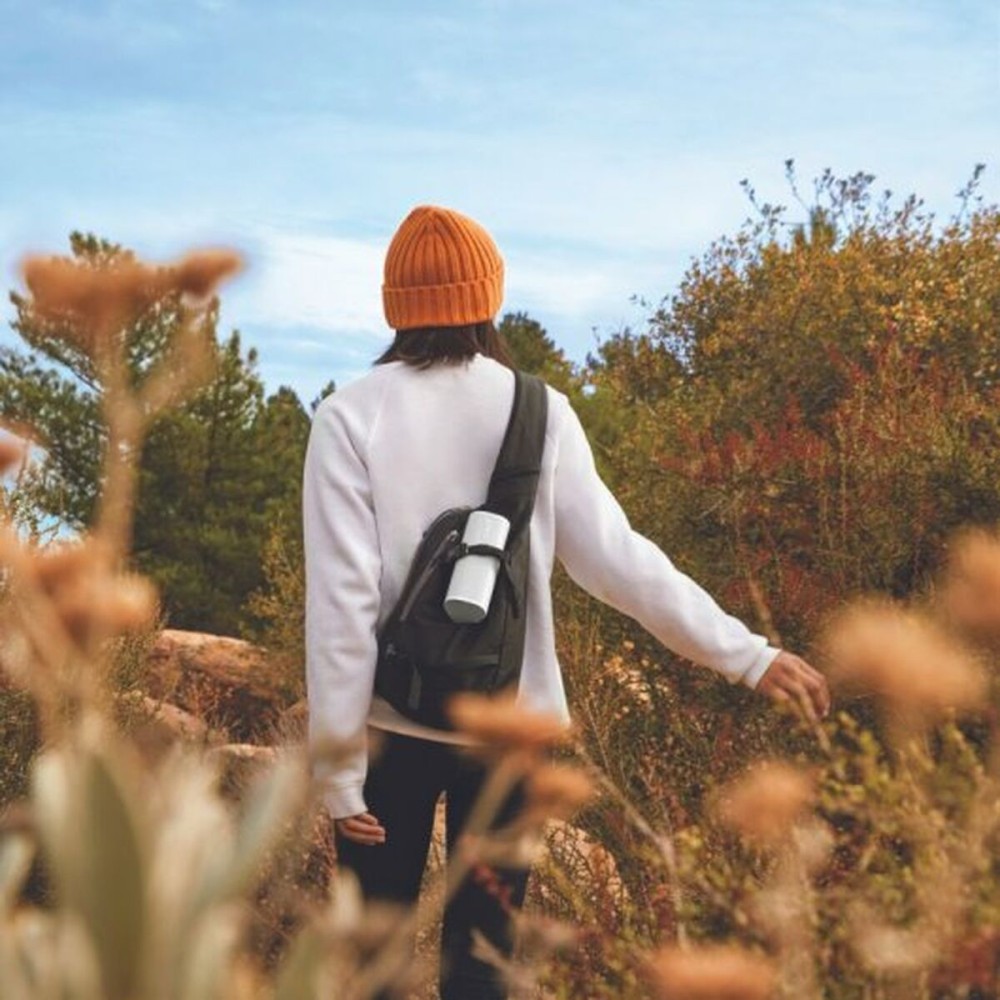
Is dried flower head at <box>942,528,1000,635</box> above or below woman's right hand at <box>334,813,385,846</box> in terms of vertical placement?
above

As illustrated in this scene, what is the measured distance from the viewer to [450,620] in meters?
3.55

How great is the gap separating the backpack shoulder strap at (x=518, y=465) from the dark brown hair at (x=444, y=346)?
Result: 205mm

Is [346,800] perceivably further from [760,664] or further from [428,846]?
[760,664]

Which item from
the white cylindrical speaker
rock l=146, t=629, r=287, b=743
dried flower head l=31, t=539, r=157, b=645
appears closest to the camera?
dried flower head l=31, t=539, r=157, b=645

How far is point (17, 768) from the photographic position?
8141 millimetres

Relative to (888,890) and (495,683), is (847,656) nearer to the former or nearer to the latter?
(888,890)

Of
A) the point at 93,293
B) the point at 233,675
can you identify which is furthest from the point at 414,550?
the point at 233,675

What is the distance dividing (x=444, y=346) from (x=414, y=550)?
47 cm

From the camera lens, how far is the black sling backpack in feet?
11.5

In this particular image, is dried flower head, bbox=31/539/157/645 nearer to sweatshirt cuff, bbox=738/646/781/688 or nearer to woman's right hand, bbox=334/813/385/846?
woman's right hand, bbox=334/813/385/846

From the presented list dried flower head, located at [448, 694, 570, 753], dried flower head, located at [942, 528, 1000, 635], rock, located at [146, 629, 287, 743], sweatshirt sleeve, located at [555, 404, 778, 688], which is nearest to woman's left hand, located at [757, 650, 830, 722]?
sweatshirt sleeve, located at [555, 404, 778, 688]

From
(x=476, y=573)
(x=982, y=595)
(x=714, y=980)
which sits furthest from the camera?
(x=476, y=573)

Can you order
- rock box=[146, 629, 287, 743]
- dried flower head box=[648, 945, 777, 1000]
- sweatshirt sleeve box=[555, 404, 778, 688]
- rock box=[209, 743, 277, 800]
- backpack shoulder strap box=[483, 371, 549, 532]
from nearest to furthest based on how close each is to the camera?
1. dried flower head box=[648, 945, 777, 1000]
2. backpack shoulder strap box=[483, 371, 549, 532]
3. sweatshirt sleeve box=[555, 404, 778, 688]
4. rock box=[209, 743, 277, 800]
5. rock box=[146, 629, 287, 743]

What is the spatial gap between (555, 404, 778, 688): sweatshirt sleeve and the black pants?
1.59ft
